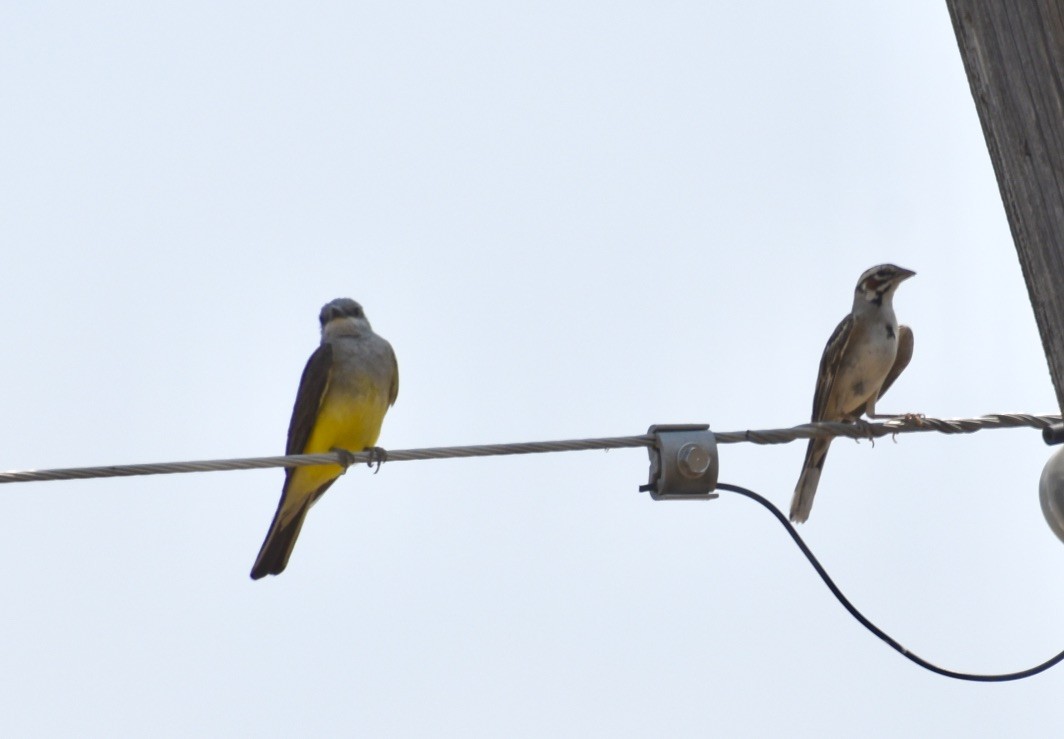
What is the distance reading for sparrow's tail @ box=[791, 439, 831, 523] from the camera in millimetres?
9523

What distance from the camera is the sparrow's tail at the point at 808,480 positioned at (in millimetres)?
9523

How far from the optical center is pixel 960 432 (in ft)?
18.1

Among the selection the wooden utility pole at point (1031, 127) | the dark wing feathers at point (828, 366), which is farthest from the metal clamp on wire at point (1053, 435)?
the dark wing feathers at point (828, 366)

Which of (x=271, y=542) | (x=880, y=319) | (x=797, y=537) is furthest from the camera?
(x=880, y=319)

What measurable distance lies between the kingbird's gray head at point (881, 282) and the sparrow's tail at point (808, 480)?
48.7 inches

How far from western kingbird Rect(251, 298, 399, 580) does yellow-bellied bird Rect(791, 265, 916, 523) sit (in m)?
2.90

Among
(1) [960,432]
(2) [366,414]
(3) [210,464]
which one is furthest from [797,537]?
(2) [366,414]

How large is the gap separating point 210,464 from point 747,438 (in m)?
1.82

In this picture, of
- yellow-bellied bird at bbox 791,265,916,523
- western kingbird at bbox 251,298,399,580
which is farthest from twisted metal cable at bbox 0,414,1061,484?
yellow-bellied bird at bbox 791,265,916,523

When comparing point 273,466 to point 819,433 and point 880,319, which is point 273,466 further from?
point 880,319

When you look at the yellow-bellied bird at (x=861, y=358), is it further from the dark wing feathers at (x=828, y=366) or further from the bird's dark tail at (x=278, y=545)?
the bird's dark tail at (x=278, y=545)

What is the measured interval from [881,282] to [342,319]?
145 inches

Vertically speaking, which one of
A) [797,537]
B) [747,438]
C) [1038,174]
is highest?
[1038,174]

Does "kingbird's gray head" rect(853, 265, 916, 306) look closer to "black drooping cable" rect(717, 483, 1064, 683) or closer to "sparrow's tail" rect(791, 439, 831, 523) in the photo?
"sparrow's tail" rect(791, 439, 831, 523)
